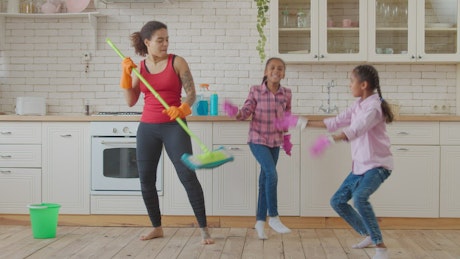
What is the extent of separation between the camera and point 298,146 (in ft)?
16.0

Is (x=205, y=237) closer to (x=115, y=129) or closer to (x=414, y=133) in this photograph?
(x=115, y=129)

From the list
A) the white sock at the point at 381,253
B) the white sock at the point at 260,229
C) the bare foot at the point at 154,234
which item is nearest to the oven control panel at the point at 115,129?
the bare foot at the point at 154,234

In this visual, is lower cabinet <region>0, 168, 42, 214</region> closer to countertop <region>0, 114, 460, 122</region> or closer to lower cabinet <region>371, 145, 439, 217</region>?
countertop <region>0, 114, 460, 122</region>

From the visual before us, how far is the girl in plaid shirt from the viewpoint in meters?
4.45

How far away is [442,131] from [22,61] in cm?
338

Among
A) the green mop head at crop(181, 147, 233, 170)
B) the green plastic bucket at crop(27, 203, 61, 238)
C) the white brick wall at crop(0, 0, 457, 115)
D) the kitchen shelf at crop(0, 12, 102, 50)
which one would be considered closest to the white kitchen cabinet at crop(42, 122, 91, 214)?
the green plastic bucket at crop(27, 203, 61, 238)

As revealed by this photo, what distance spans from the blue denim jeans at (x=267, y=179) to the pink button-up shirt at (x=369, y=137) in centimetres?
71

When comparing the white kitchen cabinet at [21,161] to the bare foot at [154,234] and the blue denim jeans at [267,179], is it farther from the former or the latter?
the blue denim jeans at [267,179]

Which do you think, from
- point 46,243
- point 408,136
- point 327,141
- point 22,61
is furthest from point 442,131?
point 22,61

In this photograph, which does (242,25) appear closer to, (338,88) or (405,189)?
(338,88)

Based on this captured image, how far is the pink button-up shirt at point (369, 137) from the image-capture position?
145 inches

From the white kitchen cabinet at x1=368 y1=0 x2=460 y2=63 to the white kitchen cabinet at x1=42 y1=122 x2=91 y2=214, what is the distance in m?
2.29

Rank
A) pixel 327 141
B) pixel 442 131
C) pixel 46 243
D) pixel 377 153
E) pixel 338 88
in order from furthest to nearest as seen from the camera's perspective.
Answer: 1. pixel 338 88
2. pixel 442 131
3. pixel 46 243
4. pixel 377 153
5. pixel 327 141

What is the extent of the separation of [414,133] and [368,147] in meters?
1.21
